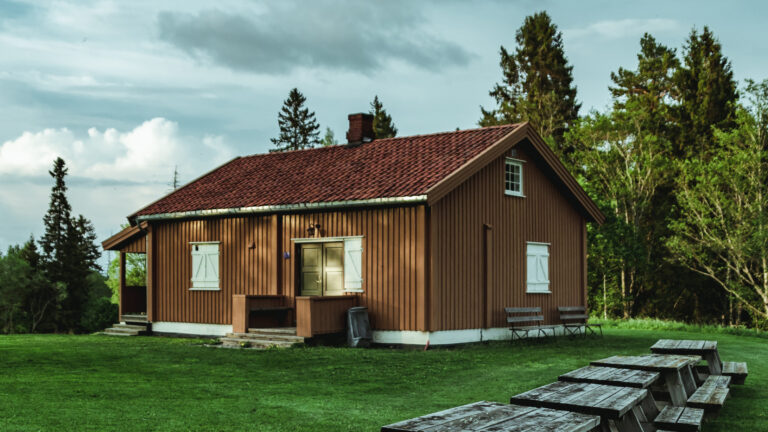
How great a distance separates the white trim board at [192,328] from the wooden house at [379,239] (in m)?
0.03

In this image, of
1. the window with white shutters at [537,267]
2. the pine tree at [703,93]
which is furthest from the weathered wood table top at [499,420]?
the pine tree at [703,93]

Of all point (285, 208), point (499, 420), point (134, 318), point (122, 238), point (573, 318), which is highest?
point (285, 208)

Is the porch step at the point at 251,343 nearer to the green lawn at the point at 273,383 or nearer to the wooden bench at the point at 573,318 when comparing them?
the green lawn at the point at 273,383

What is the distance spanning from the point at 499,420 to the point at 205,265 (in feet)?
54.4

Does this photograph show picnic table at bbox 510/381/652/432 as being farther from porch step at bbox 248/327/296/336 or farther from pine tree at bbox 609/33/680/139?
pine tree at bbox 609/33/680/139

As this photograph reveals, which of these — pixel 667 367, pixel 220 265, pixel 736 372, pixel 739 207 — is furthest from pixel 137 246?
pixel 739 207

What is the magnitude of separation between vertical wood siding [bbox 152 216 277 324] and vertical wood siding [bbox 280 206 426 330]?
2287 millimetres

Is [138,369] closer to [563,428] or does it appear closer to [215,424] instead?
[215,424]

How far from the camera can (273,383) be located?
1091cm

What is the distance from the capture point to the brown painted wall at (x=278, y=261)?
1653cm

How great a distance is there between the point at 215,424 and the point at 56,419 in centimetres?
167

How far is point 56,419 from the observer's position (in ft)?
25.7

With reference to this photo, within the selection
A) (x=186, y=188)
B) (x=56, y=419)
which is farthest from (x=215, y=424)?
(x=186, y=188)

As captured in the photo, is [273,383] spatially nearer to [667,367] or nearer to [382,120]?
[667,367]
